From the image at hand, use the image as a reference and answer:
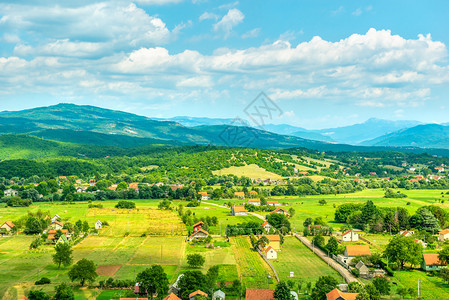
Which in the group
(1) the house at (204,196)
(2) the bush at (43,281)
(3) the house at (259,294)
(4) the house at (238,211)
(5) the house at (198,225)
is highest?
(3) the house at (259,294)

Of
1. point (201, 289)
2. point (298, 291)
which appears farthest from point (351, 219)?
point (201, 289)

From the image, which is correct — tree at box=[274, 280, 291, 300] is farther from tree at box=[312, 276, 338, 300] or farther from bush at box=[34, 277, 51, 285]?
bush at box=[34, 277, 51, 285]

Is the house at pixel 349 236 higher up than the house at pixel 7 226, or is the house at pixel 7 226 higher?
the house at pixel 7 226

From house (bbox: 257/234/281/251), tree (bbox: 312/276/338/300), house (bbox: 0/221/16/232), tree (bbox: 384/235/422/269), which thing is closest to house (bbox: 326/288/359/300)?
tree (bbox: 312/276/338/300)

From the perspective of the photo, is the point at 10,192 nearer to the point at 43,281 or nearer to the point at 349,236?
the point at 43,281

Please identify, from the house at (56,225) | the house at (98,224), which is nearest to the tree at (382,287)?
the house at (98,224)

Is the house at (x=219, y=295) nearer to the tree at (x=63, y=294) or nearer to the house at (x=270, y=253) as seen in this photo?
the tree at (x=63, y=294)
